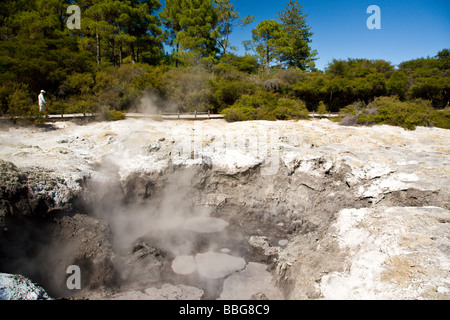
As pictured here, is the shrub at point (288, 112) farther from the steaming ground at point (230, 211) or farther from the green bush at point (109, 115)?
the green bush at point (109, 115)

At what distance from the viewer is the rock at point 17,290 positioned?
15.4 ft

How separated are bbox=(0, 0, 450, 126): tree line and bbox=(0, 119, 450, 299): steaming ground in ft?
14.3

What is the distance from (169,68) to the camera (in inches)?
953

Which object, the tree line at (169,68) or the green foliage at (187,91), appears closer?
the tree line at (169,68)

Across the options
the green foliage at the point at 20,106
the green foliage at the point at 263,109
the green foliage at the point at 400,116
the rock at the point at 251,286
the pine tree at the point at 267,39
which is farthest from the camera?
the pine tree at the point at 267,39

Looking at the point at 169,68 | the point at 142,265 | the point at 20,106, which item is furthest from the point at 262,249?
the point at 169,68

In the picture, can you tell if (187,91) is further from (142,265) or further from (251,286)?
(251,286)

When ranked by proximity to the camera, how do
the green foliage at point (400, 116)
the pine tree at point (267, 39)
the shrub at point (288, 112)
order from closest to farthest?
the green foliage at point (400, 116)
the shrub at point (288, 112)
the pine tree at point (267, 39)

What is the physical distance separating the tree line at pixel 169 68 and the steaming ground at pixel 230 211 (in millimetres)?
4346

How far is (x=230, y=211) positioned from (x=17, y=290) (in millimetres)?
7579

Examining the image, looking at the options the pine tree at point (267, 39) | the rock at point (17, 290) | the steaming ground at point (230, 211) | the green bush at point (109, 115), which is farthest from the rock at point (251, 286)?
the pine tree at point (267, 39)
